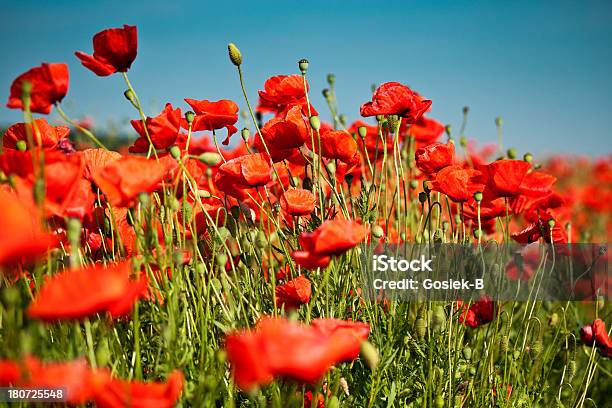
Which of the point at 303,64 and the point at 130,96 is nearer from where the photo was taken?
the point at 130,96

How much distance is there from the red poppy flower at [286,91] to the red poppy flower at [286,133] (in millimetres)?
70

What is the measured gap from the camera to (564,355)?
6.70ft

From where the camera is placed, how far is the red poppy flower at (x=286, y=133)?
1.63 meters

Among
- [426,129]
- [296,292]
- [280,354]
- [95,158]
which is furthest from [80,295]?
[426,129]

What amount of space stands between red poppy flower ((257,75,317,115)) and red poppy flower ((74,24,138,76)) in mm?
426

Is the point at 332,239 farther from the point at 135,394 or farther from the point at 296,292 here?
the point at 135,394

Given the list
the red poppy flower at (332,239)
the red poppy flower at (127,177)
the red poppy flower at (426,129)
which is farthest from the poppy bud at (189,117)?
the red poppy flower at (426,129)

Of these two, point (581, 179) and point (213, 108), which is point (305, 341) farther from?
point (581, 179)

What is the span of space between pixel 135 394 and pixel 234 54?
95 centimetres

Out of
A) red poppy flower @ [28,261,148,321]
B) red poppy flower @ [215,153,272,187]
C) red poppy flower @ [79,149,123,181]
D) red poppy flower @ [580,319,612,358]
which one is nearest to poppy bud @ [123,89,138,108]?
red poppy flower @ [79,149,123,181]

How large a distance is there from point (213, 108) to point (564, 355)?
54.6 inches

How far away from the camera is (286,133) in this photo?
5.41 feet

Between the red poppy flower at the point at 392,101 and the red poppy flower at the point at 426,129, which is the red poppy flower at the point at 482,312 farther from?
the red poppy flower at the point at 426,129

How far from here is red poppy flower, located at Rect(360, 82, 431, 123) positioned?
161cm
